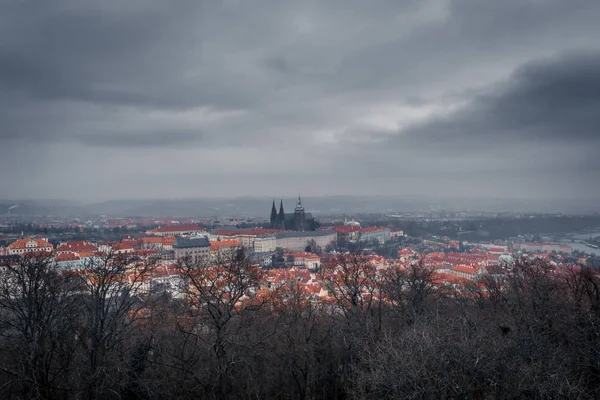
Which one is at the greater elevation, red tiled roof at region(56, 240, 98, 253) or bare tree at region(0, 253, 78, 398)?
bare tree at region(0, 253, 78, 398)

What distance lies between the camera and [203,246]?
6956cm

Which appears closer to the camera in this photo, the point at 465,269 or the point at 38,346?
the point at 38,346

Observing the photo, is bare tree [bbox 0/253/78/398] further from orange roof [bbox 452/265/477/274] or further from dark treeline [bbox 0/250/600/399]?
orange roof [bbox 452/265/477/274]

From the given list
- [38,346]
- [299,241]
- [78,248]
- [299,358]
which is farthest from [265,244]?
[38,346]

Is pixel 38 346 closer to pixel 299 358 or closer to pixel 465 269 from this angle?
pixel 299 358

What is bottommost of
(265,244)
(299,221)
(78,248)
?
(265,244)

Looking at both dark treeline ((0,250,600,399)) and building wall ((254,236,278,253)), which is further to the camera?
building wall ((254,236,278,253))

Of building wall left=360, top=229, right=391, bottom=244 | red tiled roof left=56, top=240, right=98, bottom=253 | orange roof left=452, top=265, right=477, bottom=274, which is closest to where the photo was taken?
orange roof left=452, top=265, right=477, bottom=274

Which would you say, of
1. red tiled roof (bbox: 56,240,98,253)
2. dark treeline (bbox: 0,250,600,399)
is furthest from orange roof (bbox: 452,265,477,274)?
red tiled roof (bbox: 56,240,98,253)

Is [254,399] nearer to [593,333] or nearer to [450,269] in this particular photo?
[593,333]

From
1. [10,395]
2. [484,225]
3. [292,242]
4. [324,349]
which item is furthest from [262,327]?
[484,225]

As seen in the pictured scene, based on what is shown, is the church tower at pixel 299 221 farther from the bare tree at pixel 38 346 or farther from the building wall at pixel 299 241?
the bare tree at pixel 38 346

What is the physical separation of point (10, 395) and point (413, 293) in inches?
520

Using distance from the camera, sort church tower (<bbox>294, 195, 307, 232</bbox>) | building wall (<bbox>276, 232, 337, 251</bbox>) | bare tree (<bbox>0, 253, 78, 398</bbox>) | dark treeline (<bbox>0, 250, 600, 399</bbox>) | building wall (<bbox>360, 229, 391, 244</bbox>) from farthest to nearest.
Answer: church tower (<bbox>294, 195, 307, 232</bbox>), building wall (<bbox>360, 229, 391, 244</bbox>), building wall (<bbox>276, 232, 337, 251</bbox>), bare tree (<bbox>0, 253, 78, 398</bbox>), dark treeline (<bbox>0, 250, 600, 399</bbox>)
